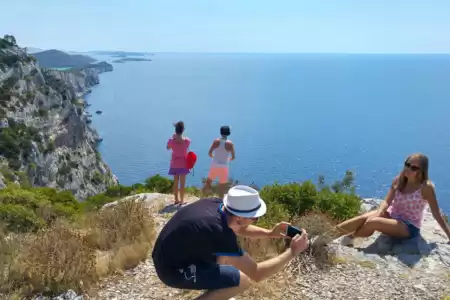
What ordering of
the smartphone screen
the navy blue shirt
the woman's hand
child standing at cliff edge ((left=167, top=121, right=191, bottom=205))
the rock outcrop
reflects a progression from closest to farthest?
the navy blue shirt
the smartphone screen
the woman's hand
the rock outcrop
child standing at cliff edge ((left=167, top=121, right=191, bottom=205))

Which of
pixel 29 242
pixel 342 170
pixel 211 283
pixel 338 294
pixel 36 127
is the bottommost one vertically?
pixel 342 170

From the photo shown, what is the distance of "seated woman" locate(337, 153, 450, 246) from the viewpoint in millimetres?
5793

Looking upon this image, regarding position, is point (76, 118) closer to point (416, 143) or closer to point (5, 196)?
point (5, 196)

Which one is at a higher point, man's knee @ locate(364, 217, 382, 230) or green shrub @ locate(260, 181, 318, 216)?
man's knee @ locate(364, 217, 382, 230)

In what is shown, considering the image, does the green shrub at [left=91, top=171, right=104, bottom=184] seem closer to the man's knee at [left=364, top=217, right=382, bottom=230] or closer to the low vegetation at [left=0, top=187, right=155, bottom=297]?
the low vegetation at [left=0, top=187, right=155, bottom=297]

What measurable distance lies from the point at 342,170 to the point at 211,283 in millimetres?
94429

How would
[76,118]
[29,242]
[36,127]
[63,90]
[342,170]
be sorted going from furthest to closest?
[342,170] → [63,90] → [76,118] → [36,127] → [29,242]

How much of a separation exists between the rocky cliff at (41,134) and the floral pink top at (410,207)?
45.2 meters

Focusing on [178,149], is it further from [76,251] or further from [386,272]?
[386,272]

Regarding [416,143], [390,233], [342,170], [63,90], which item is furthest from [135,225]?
[416,143]

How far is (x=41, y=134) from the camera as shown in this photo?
6019 cm

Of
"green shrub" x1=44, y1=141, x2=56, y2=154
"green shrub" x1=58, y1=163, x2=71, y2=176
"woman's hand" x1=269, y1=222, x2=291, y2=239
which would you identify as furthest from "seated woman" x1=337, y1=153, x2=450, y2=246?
"green shrub" x1=44, y1=141, x2=56, y2=154

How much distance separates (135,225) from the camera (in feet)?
18.9

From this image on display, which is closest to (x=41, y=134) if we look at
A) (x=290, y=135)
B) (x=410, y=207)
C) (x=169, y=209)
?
(x=169, y=209)
